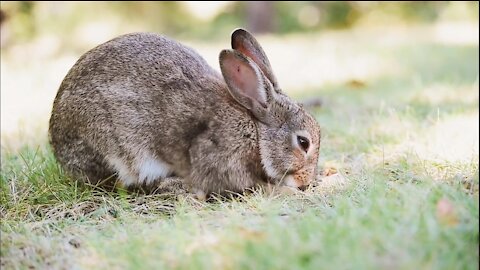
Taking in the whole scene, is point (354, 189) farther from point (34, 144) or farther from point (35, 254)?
point (34, 144)

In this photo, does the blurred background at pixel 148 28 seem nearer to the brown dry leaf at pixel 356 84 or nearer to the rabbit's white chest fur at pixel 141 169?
the brown dry leaf at pixel 356 84

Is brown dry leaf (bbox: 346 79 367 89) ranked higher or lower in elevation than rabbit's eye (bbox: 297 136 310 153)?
lower

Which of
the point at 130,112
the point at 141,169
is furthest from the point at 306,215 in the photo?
the point at 130,112

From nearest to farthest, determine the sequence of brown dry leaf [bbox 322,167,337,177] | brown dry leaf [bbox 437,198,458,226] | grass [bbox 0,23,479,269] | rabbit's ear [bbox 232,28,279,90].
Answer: grass [bbox 0,23,479,269] → brown dry leaf [bbox 437,198,458,226] → rabbit's ear [bbox 232,28,279,90] → brown dry leaf [bbox 322,167,337,177]

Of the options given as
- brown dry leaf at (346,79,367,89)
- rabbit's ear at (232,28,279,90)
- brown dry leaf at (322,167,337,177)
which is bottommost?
brown dry leaf at (346,79,367,89)

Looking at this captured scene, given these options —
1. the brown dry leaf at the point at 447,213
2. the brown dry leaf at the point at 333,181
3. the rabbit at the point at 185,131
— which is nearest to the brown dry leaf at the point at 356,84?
the brown dry leaf at the point at 333,181

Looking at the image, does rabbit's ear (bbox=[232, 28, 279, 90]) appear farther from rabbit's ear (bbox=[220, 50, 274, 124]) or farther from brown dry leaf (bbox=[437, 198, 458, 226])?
brown dry leaf (bbox=[437, 198, 458, 226])

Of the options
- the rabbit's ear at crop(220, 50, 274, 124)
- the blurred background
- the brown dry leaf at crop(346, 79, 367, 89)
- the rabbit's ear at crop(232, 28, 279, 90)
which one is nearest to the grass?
the rabbit's ear at crop(220, 50, 274, 124)
